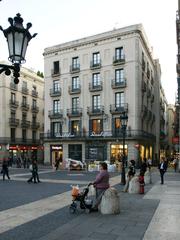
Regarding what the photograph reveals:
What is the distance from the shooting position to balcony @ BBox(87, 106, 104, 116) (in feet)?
152

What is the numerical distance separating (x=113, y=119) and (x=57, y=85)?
11.2 m

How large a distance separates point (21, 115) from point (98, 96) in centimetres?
2074

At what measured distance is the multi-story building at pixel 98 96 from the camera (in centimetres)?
4488

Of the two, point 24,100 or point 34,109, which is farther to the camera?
point 34,109

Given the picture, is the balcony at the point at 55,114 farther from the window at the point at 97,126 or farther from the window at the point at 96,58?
the window at the point at 96,58

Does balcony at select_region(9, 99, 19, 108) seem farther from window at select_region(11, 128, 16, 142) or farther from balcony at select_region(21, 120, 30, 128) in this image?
window at select_region(11, 128, 16, 142)

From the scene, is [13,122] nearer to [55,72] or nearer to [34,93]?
[34,93]

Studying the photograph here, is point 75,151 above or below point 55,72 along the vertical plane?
below

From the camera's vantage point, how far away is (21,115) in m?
62.6

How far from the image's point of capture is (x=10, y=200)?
12859 millimetres

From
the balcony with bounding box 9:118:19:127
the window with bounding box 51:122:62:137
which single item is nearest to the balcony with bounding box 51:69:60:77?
the window with bounding box 51:122:62:137

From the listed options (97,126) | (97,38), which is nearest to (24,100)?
(97,126)

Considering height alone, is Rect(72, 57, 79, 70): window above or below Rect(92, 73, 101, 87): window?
above

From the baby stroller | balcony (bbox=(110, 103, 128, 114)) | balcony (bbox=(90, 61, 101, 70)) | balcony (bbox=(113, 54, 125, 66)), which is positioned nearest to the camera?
the baby stroller
